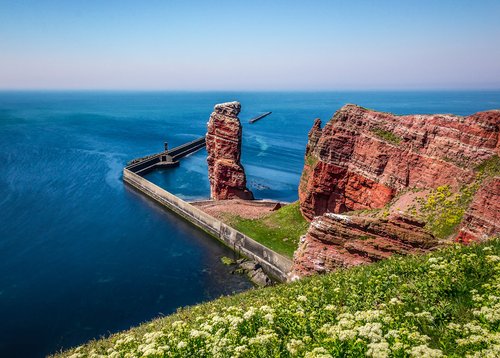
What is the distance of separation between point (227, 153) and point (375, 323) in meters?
47.4

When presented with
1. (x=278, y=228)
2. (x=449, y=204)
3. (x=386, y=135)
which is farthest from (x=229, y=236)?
(x=449, y=204)

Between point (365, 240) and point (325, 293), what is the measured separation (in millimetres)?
9102

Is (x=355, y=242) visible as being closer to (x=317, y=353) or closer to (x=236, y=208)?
(x=317, y=353)

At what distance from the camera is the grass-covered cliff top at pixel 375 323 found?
673 cm

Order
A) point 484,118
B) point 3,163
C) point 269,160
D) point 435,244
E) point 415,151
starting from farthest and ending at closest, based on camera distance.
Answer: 1. point 269,160
2. point 3,163
3. point 415,151
4. point 484,118
5. point 435,244

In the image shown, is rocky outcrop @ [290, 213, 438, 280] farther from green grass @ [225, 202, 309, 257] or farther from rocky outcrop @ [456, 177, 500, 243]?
green grass @ [225, 202, 309, 257]

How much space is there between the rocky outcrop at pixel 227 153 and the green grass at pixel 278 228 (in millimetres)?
8584

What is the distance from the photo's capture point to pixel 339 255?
2084 centimetres

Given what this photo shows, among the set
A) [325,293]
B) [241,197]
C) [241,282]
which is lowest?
[241,282]

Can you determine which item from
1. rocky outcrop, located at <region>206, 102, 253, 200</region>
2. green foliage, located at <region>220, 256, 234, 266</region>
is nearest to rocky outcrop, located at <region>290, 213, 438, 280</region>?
green foliage, located at <region>220, 256, 234, 266</region>

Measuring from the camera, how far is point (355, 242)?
20594 millimetres

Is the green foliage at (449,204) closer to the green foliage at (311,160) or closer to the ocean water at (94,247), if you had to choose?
the green foliage at (311,160)

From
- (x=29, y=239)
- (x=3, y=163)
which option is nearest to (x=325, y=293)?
(x=29, y=239)

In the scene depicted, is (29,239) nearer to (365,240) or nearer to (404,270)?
(365,240)
